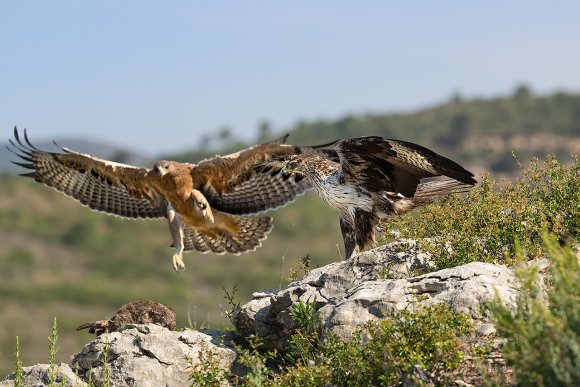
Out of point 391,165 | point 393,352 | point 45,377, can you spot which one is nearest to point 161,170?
point 391,165

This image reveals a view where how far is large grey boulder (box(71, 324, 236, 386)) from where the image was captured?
7.94 meters

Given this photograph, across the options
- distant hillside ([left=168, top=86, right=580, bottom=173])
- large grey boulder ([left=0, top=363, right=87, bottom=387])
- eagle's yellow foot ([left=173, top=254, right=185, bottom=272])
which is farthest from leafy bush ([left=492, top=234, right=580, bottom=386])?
distant hillside ([left=168, top=86, right=580, bottom=173])

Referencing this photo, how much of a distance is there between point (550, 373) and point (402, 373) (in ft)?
4.90

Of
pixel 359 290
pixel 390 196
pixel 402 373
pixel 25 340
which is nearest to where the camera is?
pixel 402 373

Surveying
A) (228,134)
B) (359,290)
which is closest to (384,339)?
(359,290)

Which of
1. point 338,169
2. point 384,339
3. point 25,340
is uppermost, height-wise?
point 338,169

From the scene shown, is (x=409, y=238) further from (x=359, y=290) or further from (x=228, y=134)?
(x=228, y=134)

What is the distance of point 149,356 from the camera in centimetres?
812

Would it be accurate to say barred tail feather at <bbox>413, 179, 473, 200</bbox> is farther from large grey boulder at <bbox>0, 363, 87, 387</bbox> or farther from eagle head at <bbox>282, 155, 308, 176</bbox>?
large grey boulder at <bbox>0, 363, 87, 387</bbox>

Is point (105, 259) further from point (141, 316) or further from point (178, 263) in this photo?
point (141, 316)

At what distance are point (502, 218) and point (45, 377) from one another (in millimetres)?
4044

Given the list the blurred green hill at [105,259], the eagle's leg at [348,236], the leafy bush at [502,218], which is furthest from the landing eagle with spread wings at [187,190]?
the blurred green hill at [105,259]

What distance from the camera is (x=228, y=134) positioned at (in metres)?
59.7

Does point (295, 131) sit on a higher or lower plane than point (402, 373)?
lower
